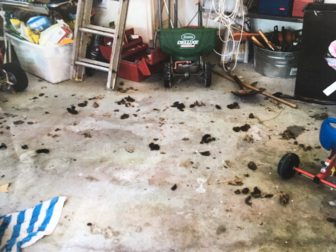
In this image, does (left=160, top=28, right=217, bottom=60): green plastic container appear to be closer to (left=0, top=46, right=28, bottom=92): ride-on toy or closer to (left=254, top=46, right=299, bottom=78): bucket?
(left=254, top=46, right=299, bottom=78): bucket

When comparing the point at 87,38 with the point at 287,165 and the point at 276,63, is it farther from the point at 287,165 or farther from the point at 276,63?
the point at 287,165

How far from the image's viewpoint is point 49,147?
2543 mm

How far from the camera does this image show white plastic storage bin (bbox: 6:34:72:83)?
10.9 feet

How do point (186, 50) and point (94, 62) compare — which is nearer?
point (186, 50)

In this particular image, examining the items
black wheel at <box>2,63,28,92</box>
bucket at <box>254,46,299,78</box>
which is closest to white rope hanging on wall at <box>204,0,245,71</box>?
bucket at <box>254,46,299,78</box>

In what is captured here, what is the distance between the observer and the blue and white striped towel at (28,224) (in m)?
1.80

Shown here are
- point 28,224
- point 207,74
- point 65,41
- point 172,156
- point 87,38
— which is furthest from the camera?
point 87,38

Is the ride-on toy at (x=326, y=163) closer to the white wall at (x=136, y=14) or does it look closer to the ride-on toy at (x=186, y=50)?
the ride-on toy at (x=186, y=50)

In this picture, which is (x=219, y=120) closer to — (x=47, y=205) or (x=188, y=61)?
(x=188, y=61)

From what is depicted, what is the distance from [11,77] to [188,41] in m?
1.59

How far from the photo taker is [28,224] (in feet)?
6.23

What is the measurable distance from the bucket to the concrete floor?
145 mm

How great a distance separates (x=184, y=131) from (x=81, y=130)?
0.78 metres

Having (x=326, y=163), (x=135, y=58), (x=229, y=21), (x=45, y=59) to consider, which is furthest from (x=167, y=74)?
(x=326, y=163)
